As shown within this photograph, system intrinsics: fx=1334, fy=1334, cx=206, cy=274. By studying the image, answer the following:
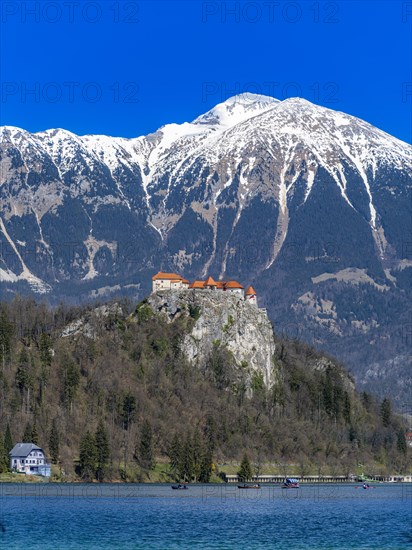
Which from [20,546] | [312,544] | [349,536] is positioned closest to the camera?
[20,546]

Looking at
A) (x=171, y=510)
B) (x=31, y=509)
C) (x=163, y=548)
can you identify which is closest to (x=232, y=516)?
(x=171, y=510)

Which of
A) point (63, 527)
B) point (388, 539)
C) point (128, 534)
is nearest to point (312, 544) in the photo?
point (388, 539)

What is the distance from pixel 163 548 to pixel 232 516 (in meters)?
47.4

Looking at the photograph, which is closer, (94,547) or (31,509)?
(94,547)

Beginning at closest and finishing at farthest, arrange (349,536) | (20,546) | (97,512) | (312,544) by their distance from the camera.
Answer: (20,546), (312,544), (349,536), (97,512)

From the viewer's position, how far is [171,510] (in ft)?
652

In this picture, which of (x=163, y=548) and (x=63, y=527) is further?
(x=63, y=527)

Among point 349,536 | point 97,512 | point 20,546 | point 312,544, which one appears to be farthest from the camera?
point 97,512

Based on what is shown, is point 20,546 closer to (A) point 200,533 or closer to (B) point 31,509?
(A) point 200,533

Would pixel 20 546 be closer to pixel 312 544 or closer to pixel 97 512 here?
pixel 312 544

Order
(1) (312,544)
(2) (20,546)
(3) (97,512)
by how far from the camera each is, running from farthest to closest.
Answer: (3) (97,512) < (1) (312,544) < (2) (20,546)

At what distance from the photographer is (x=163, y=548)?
146250 mm

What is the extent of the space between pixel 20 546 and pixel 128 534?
1899 centimetres

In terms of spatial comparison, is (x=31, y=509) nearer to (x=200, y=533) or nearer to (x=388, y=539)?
(x=200, y=533)
